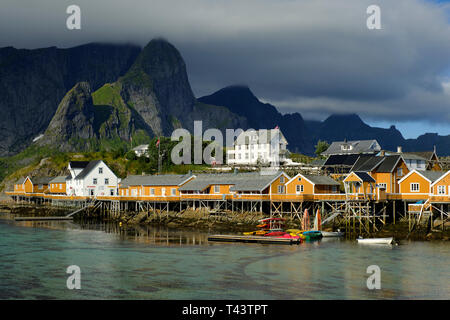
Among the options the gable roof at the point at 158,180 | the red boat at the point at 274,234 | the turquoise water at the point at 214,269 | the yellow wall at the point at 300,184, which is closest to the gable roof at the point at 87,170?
the gable roof at the point at 158,180

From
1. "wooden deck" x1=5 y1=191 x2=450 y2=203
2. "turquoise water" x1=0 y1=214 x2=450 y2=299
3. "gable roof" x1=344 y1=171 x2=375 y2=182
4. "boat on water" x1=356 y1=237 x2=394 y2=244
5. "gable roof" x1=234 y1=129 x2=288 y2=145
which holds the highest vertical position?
"gable roof" x1=234 y1=129 x2=288 y2=145

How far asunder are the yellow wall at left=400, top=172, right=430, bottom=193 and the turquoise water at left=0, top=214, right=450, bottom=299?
1435cm

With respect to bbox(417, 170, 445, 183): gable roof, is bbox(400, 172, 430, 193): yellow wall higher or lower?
lower

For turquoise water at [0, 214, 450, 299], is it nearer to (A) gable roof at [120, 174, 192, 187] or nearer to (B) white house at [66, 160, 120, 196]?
(A) gable roof at [120, 174, 192, 187]

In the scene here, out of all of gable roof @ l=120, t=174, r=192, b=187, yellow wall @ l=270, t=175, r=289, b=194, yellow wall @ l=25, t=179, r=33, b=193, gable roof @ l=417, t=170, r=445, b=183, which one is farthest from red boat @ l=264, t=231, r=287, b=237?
yellow wall @ l=25, t=179, r=33, b=193

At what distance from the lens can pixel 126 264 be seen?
46031 millimetres

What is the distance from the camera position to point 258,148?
15512 centimetres

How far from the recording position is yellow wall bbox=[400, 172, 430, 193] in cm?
6812

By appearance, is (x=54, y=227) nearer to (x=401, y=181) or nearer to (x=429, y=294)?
(x=401, y=181)

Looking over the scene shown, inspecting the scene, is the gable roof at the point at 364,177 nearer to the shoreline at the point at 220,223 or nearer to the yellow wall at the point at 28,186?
the shoreline at the point at 220,223

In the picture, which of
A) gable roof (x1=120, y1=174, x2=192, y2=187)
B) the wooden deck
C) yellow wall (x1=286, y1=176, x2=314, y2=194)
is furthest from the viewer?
gable roof (x1=120, y1=174, x2=192, y2=187)

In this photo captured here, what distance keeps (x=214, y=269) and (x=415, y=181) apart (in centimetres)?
3762

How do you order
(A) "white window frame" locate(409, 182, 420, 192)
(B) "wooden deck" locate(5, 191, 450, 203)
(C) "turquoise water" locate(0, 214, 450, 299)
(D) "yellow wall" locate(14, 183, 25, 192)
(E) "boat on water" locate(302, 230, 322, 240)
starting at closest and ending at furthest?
(C) "turquoise water" locate(0, 214, 450, 299)
(E) "boat on water" locate(302, 230, 322, 240)
(B) "wooden deck" locate(5, 191, 450, 203)
(A) "white window frame" locate(409, 182, 420, 192)
(D) "yellow wall" locate(14, 183, 25, 192)

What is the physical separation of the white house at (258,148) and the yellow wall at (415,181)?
3008 inches
